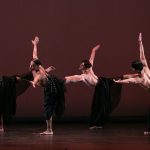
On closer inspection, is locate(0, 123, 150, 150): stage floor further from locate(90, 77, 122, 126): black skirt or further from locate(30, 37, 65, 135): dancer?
locate(30, 37, 65, 135): dancer

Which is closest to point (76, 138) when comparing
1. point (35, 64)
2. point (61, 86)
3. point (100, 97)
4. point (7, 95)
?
point (61, 86)

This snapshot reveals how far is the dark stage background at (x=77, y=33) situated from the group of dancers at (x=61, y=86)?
2.96 ft

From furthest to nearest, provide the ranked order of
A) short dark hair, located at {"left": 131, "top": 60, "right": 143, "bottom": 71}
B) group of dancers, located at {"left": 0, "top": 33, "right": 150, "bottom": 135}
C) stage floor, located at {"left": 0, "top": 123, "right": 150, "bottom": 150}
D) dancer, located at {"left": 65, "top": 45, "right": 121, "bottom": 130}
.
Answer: dancer, located at {"left": 65, "top": 45, "right": 121, "bottom": 130} → group of dancers, located at {"left": 0, "top": 33, "right": 150, "bottom": 135} → short dark hair, located at {"left": 131, "top": 60, "right": 143, "bottom": 71} → stage floor, located at {"left": 0, "top": 123, "right": 150, "bottom": 150}

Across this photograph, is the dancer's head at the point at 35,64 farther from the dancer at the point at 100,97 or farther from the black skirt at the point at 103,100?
the black skirt at the point at 103,100

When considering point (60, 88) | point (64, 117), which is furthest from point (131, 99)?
point (60, 88)

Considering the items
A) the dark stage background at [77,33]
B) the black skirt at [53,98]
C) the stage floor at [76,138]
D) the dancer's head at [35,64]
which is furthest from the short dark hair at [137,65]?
the dark stage background at [77,33]

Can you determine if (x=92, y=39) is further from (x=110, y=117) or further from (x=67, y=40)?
(x=110, y=117)

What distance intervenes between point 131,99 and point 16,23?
2408mm

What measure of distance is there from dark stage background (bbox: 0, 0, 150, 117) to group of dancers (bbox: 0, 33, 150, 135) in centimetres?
90

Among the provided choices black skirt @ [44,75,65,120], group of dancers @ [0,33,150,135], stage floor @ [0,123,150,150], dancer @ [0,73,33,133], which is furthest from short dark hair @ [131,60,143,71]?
dancer @ [0,73,33,133]

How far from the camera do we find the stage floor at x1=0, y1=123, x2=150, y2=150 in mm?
6824

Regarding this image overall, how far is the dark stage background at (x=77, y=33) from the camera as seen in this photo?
9.93 meters

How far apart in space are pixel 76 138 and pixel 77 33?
2.76 metres

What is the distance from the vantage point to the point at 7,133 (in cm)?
845
